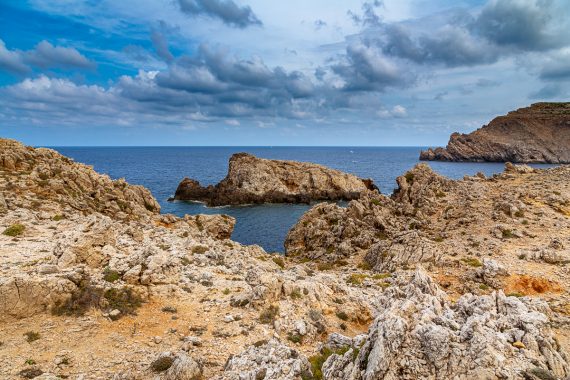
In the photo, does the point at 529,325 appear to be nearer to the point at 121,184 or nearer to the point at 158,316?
the point at 158,316

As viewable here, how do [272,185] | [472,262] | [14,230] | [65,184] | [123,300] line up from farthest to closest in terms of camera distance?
[272,185], [65,184], [472,262], [14,230], [123,300]

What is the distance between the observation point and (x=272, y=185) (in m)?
103

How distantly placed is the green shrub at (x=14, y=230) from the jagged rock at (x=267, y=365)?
19.3m

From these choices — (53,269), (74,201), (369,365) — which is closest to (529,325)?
(369,365)

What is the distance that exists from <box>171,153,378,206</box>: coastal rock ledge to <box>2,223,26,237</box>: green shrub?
70876 millimetres

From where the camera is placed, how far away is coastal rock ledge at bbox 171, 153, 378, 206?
326 ft

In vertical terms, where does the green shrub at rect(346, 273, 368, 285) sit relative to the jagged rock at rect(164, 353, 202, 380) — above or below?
below

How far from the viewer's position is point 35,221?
26359 millimetres

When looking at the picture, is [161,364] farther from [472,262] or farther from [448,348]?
[472,262]

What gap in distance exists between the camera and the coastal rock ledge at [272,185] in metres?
99.3

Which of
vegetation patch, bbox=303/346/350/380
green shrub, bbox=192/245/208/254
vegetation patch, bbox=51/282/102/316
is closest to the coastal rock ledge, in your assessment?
green shrub, bbox=192/245/208/254

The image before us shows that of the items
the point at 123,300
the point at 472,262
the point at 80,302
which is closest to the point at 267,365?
the point at 123,300

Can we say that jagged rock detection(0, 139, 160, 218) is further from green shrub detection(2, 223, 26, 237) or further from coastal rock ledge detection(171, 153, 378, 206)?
coastal rock ledge detection(171, 153, 378, 206)

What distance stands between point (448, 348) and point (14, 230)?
2671 centimetres
